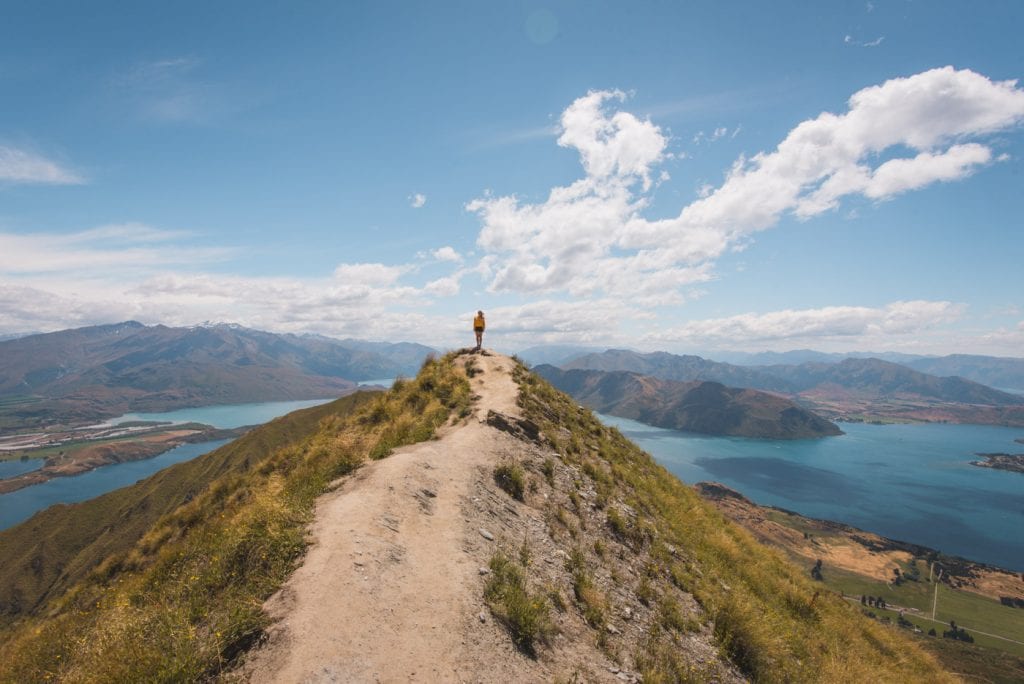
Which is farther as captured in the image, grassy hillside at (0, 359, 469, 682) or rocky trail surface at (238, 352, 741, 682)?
rocky trail surface at (238, 352, 741, 682)

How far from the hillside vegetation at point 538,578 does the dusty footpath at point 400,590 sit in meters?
0.44

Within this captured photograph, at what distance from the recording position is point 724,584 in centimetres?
1756

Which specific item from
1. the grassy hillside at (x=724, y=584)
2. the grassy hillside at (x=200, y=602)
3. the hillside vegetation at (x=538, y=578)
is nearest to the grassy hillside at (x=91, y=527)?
the hillside vegetation at (x=538, y=578)

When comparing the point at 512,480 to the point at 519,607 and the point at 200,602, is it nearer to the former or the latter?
the point at 519,607

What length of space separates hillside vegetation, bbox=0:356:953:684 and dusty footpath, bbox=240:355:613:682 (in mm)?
441

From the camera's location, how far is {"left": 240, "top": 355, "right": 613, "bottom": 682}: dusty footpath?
7.45 m

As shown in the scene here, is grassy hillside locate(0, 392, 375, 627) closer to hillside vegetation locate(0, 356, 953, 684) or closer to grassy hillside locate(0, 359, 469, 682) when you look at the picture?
hillside vegetation locate(0, 356, 953, 684)

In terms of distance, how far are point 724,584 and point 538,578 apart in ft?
34.0

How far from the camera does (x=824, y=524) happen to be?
650 feet

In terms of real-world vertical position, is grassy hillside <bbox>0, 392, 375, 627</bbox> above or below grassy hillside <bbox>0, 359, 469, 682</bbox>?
below

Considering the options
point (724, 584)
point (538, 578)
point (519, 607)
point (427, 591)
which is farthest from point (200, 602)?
point (724, 584)

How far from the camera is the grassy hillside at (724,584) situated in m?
13.2

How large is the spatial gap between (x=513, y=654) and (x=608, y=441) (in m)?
19.8

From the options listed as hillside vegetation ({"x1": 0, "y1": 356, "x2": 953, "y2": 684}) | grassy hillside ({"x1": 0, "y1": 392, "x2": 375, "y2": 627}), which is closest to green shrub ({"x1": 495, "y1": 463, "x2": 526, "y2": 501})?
hillside vegetation ({"x1": 0, "y1": 356, "x2": 953, "y2": 684})
